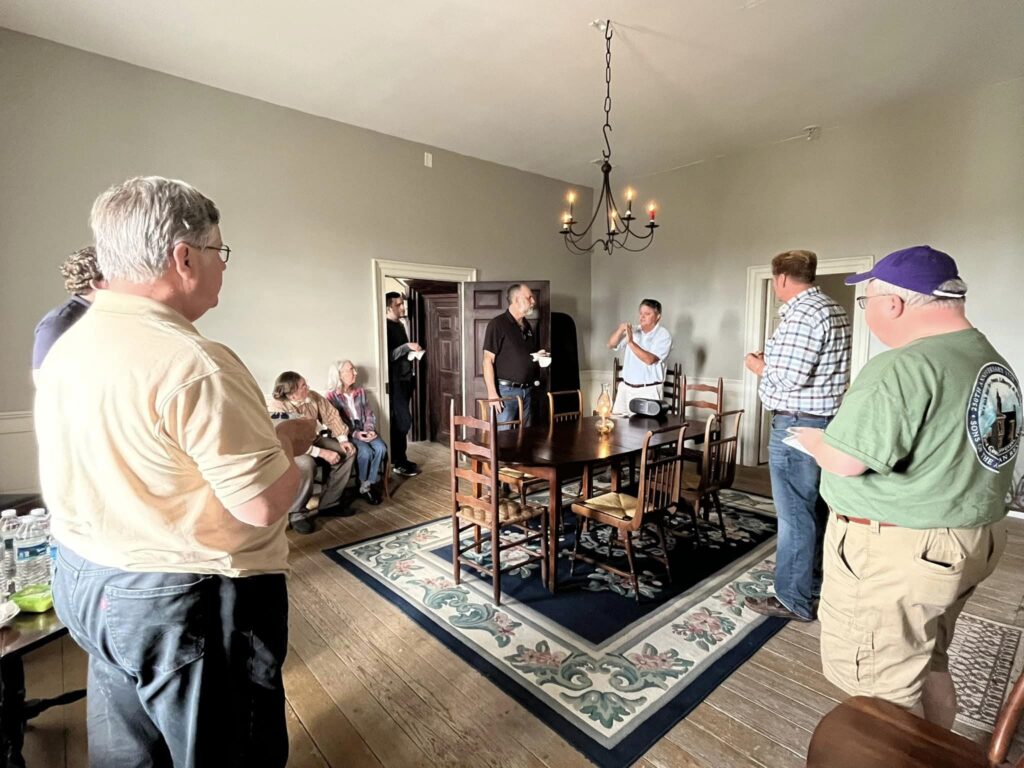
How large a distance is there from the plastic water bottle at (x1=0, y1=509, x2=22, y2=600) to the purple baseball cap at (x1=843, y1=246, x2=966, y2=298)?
2604 millimetres

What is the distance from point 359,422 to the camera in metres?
4.20

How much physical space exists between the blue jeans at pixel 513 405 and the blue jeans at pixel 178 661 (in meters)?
2.95

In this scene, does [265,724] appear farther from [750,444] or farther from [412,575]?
[750,444]

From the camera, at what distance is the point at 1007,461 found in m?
1.25

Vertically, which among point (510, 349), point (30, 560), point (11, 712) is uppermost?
point (510, 349)

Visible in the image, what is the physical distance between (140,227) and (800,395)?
7.91 ft

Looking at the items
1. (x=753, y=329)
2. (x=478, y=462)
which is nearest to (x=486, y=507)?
(x=478, y=462)

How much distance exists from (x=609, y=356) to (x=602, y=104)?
2.99m

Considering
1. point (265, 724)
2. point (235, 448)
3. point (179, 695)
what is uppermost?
point (235, 448)

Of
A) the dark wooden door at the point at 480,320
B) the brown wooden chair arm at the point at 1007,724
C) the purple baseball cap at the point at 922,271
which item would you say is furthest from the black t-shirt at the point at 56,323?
the dark wooden door at the point at 480,320

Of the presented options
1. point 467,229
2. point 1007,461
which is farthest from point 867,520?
point 467,229

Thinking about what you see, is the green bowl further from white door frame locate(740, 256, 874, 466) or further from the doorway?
white door frame locate(740, 256, 874, 466)

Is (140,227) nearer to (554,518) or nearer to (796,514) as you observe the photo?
(554,518)

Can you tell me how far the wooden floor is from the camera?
5.48 ft
